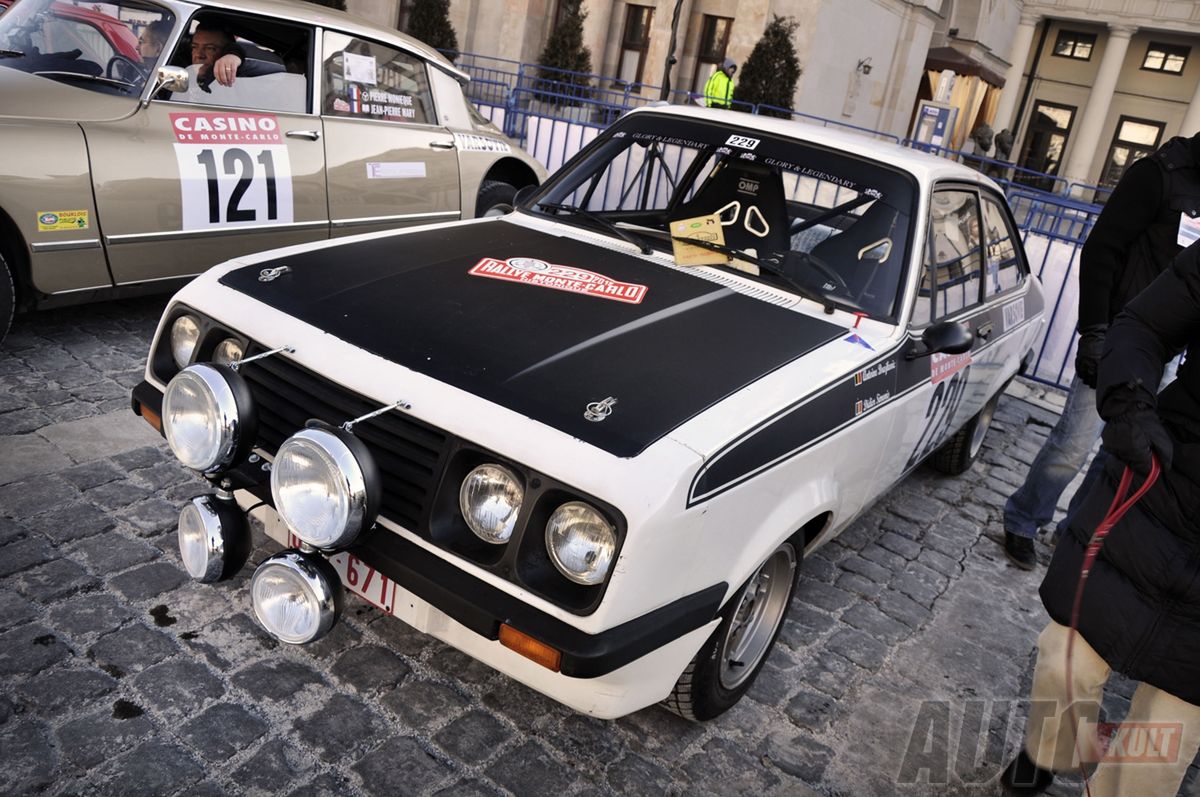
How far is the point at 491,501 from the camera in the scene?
2.32 meters

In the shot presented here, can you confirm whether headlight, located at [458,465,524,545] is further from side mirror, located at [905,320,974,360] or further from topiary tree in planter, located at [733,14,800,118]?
topiary tree in planter, located at [733,14,800,118]

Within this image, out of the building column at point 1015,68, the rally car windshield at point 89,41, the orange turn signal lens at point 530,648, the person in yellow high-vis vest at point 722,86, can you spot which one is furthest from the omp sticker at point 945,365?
the building column at point 1015,68

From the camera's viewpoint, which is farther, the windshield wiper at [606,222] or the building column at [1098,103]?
the building column at [1098,103]

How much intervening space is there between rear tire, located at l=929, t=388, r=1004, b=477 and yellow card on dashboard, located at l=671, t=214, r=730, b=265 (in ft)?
7.55

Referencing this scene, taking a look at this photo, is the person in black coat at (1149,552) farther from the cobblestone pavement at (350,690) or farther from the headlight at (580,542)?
the headlight at (580,542)

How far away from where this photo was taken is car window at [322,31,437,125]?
5492mm

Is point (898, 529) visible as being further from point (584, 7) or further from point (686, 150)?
point (584, 7)

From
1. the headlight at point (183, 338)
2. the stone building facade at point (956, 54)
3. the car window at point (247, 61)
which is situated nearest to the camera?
the headlight at point (183, 338)

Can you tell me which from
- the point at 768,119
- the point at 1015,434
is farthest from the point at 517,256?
the point at 1015,434

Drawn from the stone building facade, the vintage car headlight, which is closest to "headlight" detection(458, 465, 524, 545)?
the vintage car headlight

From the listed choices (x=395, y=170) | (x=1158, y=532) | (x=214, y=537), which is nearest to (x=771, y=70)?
(x=395, y=170)

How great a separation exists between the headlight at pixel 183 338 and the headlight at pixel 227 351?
0.09 meters

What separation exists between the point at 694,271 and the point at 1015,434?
409cm

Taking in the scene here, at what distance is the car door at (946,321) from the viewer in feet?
11.4
